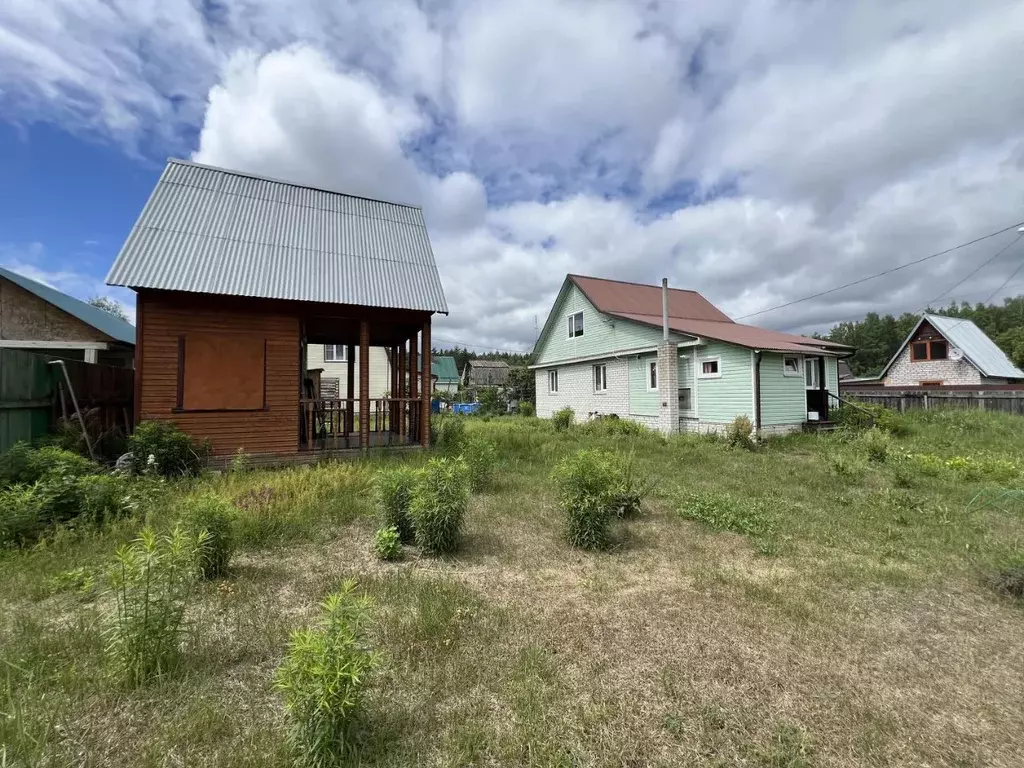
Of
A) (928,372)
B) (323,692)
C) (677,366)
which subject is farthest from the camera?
(928,372)

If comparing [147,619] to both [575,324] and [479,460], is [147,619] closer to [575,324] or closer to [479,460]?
[479,460]

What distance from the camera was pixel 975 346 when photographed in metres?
24.2

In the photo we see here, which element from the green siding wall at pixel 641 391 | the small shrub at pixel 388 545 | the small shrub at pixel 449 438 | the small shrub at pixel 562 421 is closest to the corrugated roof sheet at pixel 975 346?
the green siding wall at pixel 641 391

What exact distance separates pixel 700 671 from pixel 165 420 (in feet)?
29.1

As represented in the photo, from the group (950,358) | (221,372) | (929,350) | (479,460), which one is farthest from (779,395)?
(929,350)

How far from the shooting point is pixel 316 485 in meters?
6.55

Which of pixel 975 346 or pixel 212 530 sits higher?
pixel 975 346

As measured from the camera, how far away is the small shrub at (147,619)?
2.47m

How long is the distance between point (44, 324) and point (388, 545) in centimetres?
1226

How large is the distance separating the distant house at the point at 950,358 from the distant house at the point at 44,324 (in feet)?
117

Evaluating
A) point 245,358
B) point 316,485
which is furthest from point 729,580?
point 245,358

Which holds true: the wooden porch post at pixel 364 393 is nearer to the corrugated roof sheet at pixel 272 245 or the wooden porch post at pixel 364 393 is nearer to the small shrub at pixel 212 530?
the corrugated roof sheet at pixel 272 245

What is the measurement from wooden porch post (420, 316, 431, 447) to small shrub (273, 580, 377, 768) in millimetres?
7853

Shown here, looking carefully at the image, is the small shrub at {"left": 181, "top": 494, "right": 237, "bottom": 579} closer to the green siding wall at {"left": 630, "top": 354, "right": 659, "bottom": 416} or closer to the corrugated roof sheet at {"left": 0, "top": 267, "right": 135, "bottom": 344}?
the corrugated roof sheet at {"left": 0, "top": 267, "right": 135, "bottom": 344}
